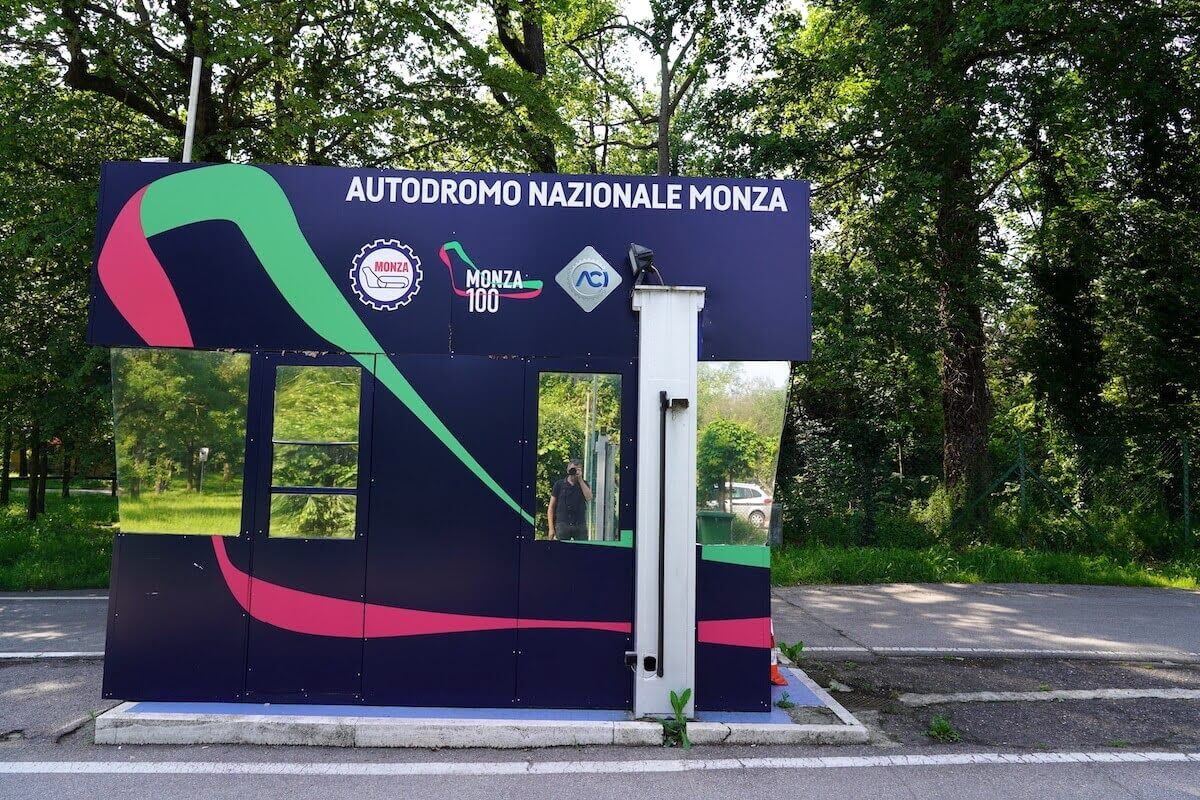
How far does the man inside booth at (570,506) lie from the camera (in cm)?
555

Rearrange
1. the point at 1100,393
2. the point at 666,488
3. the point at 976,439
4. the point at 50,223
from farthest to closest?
the point at 1100,393 → the point at 976,439 → the point at 50,223 → the point at 666,488

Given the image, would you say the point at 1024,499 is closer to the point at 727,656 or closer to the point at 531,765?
the point at 727,656

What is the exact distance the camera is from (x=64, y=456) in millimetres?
14109

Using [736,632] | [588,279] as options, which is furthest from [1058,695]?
[588,279]

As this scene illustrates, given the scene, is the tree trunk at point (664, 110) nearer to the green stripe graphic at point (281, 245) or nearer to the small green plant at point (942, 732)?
the green stripe graphic at point (281, 245)

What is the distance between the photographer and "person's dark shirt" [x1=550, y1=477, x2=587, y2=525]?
556cm

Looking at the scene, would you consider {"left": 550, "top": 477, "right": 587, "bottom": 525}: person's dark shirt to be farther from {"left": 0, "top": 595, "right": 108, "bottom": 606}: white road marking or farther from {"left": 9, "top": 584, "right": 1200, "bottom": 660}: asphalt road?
{"left": 0, "top": 595, "right": 108, "bottom": 606}: white road marking

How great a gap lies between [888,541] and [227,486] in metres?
11.6

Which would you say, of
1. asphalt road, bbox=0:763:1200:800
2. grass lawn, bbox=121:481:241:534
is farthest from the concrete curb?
grass lawn, bbox=121:481:241:534

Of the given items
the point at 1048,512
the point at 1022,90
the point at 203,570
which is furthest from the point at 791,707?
the point at 1022,90

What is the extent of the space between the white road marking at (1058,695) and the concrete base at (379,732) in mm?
1403

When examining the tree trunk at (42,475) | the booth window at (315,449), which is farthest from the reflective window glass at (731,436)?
the tree trunk at (42,475)

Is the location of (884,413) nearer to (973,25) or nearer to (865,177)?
(865,177)

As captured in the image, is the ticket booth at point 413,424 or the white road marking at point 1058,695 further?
the white road marking at point 1058,695
